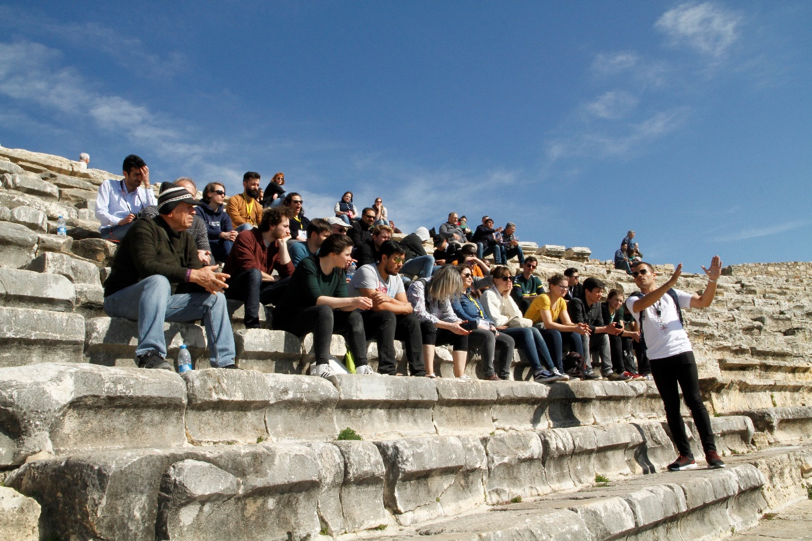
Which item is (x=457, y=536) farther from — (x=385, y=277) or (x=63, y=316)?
(x=385, y=277)

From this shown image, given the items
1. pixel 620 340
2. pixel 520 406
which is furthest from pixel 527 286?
pixel 520 406

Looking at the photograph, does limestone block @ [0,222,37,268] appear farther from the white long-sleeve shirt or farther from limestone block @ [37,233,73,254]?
the white long-sleeve shirt

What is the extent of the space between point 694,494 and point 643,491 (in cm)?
78

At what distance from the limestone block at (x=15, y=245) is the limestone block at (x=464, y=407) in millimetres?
3526

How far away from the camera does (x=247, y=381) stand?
3525mm

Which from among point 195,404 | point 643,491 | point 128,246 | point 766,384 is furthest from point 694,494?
point 766,384

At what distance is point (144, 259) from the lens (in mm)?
4211

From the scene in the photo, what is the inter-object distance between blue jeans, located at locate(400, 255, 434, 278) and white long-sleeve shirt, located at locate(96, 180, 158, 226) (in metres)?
3.83

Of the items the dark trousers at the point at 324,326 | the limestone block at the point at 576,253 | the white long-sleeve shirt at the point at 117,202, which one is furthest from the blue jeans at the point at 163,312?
the limestone block at the point at 576,253

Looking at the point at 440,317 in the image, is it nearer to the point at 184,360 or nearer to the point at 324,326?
the point at 324,326

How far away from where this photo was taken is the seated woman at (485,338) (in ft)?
21.8

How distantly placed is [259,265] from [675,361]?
3.88 m

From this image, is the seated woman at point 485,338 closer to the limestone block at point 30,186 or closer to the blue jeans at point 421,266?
the blue jeans at point 421,266

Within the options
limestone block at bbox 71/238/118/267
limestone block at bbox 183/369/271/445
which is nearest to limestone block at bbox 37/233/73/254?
→ limestone block at bbox 71/238/118/267
